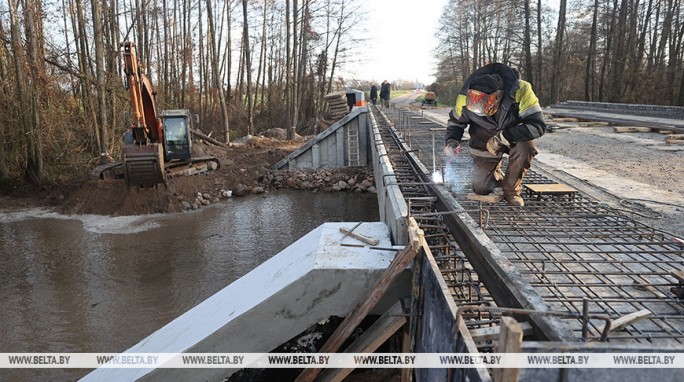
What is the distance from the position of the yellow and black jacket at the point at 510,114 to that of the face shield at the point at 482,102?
51 millimetres

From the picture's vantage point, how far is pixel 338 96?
3064 centimetres

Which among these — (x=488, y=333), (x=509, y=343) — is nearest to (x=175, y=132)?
(x=488, y=333)

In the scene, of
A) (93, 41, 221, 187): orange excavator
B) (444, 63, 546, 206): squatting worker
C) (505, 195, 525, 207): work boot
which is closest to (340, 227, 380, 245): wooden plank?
(444, 63, 546, 206): squatting worker

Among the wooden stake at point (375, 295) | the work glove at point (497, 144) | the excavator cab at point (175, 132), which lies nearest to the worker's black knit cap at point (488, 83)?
the work glove at point (497, 144)

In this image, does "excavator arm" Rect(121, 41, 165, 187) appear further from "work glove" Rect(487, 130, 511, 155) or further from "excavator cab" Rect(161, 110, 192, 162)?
"work glove" Rect(487, 130, 511, 155)

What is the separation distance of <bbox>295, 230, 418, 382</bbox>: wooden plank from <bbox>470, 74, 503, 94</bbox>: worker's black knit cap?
2.21 meters

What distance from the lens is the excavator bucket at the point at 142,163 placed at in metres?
13.8

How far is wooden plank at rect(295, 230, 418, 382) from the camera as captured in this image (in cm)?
387

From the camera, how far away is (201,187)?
16.7 m

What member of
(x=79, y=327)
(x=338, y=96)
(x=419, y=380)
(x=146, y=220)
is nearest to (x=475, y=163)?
(x=419, y=380)

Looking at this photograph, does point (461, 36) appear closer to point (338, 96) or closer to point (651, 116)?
point (338, 96)

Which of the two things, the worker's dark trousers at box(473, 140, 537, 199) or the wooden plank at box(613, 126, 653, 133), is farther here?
the wooden plank at box(613, 126, 653, 133)

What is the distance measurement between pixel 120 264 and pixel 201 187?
6304 mm

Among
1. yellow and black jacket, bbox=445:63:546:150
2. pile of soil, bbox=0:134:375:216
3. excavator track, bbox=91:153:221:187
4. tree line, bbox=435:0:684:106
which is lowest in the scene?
pile of soil, bbox=0:134:375:216
